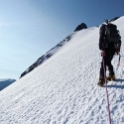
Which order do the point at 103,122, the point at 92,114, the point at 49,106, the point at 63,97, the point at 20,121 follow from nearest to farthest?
1. the point at 103,122
2. the point at 92,114
3. the point at 20,121
4. the point at 49,106
5. the point at 63,97

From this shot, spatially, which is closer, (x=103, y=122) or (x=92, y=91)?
(x=103, y=122)

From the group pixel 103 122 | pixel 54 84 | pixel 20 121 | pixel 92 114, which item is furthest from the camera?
pixel 54 84

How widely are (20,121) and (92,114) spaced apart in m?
2.40

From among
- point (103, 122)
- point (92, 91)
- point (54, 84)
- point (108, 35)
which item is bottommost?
point (103, 122)

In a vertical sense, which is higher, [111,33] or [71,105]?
[111,33]

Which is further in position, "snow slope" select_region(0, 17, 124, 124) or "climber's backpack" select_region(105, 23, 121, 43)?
"climber's backpack" select_region(105, 23, 121, 43)

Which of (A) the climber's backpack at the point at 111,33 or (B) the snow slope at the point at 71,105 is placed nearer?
(B) the snow slope at the point at 71,105

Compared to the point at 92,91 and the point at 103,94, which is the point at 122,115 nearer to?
the point at 103,94

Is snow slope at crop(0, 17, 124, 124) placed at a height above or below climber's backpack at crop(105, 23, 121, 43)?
below

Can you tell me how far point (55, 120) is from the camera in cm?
605

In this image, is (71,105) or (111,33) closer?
(71,105)

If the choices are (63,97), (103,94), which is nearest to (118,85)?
(103,94)

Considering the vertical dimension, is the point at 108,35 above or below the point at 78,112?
above

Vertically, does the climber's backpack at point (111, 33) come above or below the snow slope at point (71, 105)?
above
